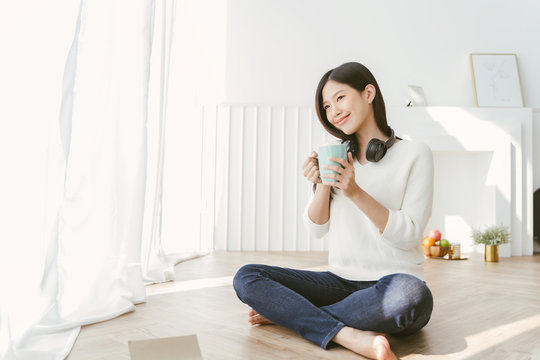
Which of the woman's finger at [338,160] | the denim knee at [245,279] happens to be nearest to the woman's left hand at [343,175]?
the woman's finger at [338,160]

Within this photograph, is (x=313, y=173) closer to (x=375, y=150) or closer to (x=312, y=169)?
(x=312, y=169)

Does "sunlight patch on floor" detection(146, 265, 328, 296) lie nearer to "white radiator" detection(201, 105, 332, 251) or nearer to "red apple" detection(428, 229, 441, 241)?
"white radiator" detection(201, 105, 332, 251)

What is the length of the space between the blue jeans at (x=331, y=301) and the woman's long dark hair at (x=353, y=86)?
1.21ft

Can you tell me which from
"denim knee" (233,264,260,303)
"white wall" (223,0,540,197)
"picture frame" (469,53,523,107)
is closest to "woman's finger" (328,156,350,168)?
"denim knee" (233,264,260,303)

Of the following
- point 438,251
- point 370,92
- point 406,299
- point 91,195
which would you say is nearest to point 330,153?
point 370,92

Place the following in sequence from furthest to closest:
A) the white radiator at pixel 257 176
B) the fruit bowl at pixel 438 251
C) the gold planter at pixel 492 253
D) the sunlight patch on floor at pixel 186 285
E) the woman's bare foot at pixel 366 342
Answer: the white radiator at pixel 257 176, the fruit bowl at pixel 438 251, the gold planter at pixel 492 253, the sunlight patch on floor at pixel 186 285, the woman's bare foot at pixel 366 342

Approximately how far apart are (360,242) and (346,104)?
36cm

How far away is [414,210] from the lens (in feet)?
3.88

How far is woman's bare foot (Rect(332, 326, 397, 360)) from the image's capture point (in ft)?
3.38

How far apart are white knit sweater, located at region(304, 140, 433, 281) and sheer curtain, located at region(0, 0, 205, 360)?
0.73 metres

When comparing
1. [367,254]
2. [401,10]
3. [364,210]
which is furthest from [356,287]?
[401,10]

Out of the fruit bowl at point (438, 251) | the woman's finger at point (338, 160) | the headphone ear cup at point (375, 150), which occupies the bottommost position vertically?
the fruit bowl at point (438, 251)

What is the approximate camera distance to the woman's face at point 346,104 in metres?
1.24

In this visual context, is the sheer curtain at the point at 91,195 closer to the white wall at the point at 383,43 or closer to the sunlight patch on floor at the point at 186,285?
the sunlight patch on floor at the point at 186,285
